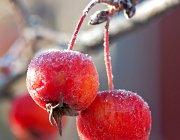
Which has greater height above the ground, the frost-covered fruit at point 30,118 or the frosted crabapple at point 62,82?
the frost-covered fruit at point 30,118

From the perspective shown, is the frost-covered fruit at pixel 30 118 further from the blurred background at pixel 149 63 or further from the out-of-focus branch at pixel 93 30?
the blurred background at pixel 149 63

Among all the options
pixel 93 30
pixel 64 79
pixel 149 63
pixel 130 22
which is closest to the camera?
pixel 64 79

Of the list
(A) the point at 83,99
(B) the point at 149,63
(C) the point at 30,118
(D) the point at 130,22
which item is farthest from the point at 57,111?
(B) the point at 149,63

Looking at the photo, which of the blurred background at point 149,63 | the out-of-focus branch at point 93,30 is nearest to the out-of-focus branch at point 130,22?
the out-of-focus branch at point 93,30

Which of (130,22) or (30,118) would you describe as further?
(30,118)

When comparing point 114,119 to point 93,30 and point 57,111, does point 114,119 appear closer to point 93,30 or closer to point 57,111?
point 57,111

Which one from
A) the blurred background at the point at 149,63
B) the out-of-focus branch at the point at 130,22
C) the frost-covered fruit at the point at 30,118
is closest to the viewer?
the out-of-focus branch at the point at 130,22
